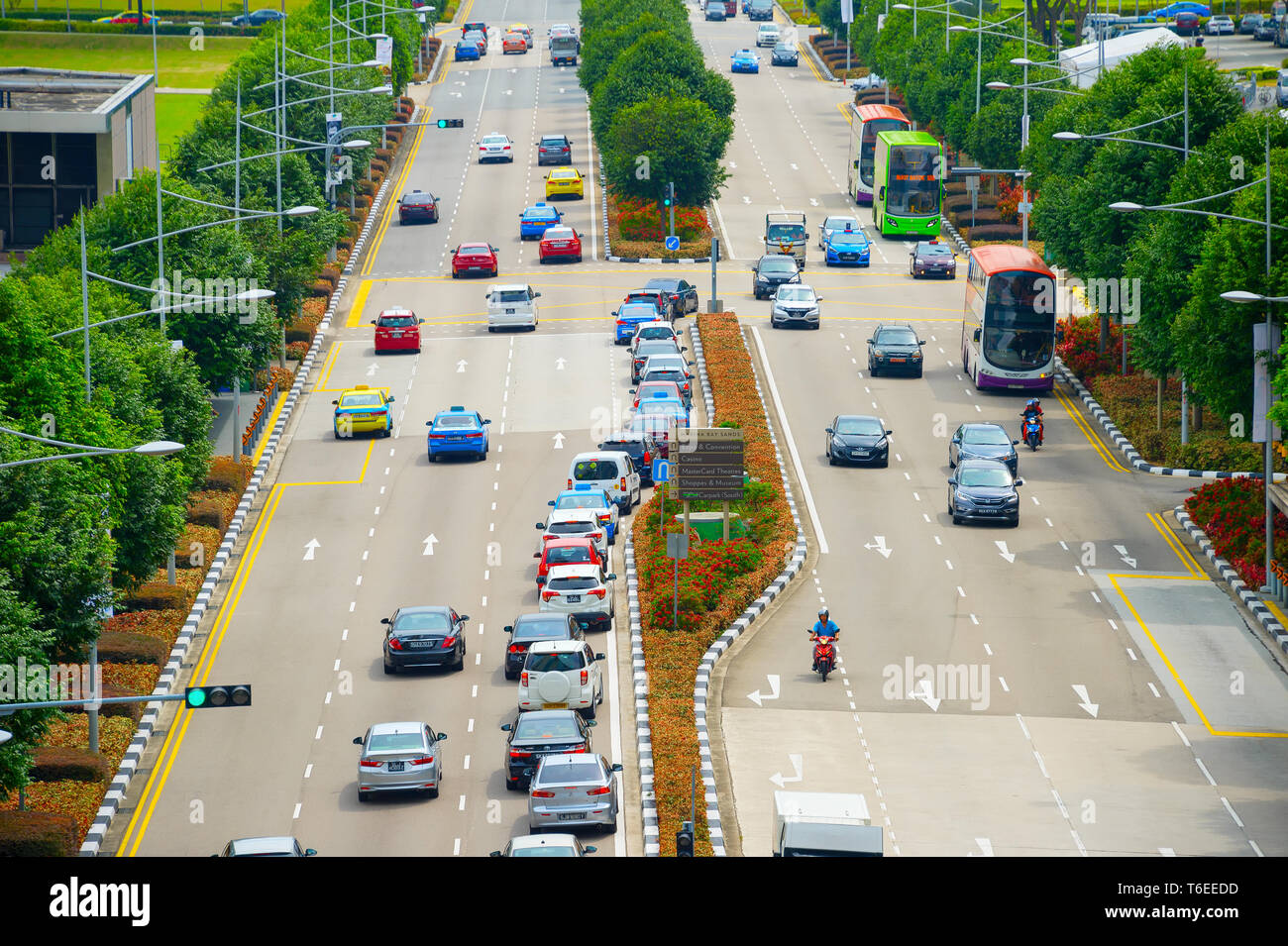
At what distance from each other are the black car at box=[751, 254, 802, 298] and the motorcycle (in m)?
39.3

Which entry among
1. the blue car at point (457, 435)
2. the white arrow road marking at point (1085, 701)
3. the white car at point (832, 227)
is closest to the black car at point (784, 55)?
the white car at point (832, 227)

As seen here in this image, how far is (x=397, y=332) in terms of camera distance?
70438 millimetres

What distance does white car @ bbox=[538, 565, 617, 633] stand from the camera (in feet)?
143

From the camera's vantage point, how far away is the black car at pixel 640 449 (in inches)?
2200

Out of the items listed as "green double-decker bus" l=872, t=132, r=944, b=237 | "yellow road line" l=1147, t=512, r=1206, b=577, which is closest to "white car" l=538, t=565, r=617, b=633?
"yellow road line" l=1147, t=512, r=1206, b=577

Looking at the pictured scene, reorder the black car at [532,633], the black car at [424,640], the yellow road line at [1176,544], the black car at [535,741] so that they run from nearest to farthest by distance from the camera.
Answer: the black car at [535,741]
the black car at [532,633]
the black car at [424,640]
the yellow road line at [1176,544]

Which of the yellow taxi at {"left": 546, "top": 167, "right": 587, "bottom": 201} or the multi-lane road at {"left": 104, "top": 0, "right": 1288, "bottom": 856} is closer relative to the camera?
the multi-lane road at {"left": 104, "top": 0, "right": 1288, "bottom": 856}

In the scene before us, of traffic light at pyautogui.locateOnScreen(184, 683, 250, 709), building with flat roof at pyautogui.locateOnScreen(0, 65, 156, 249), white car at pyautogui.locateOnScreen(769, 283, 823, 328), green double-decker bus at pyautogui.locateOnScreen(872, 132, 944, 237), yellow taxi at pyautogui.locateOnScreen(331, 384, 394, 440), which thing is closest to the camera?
traffic light at pyautogui.locateOnScreen(184, 683, 250, 709)

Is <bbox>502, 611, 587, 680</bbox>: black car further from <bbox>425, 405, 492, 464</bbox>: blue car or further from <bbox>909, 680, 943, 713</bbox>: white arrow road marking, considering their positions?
<bbox>425, 405, 492, 464</bbox>: blue car

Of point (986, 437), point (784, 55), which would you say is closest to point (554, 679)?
point (986, 437)

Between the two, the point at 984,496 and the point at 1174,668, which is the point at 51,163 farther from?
the point at 1174,668

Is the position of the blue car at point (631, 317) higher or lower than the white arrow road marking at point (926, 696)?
higher

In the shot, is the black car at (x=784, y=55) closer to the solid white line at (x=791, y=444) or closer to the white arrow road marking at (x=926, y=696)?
the solid white line at (x=791, y=444)

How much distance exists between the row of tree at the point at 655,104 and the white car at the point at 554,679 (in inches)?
2150
